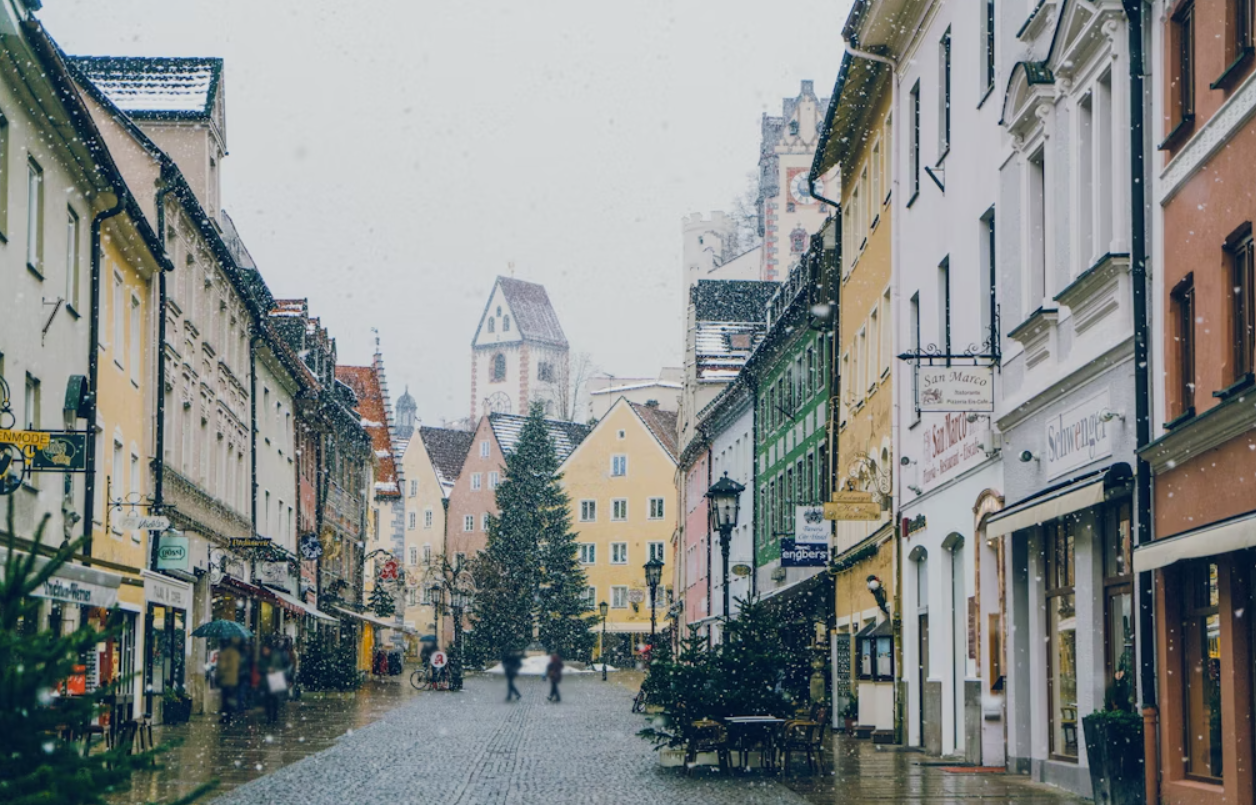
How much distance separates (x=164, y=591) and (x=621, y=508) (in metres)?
75.4

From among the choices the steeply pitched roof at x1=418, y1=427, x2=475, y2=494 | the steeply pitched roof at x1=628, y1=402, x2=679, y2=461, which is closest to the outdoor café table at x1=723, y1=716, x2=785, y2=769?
the steeply pitched roof at x1=628, y1=402, x2=679, y2=461

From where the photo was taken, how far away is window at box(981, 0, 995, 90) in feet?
71.1

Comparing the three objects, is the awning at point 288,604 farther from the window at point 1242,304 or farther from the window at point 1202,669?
the window at point 1242,304

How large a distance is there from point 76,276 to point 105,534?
187 inches

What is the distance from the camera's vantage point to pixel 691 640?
68.5ft

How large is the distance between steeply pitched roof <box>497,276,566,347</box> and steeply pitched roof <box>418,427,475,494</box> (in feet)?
182

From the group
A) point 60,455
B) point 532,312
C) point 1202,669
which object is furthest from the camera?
point 532,312

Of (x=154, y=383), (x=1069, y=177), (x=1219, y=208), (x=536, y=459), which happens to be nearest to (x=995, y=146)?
(x=1069, y=177)

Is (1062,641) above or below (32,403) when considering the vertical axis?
below

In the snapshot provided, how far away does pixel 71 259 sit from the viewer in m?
26.4

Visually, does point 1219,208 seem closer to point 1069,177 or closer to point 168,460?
point 1069,177

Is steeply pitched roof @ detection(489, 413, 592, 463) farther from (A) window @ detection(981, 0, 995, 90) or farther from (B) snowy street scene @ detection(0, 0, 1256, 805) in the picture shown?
(A) window @ detection(981, 0, 995, 90)

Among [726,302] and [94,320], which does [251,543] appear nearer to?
[94,320]

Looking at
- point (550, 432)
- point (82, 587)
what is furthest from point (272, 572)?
point (550, 432)
